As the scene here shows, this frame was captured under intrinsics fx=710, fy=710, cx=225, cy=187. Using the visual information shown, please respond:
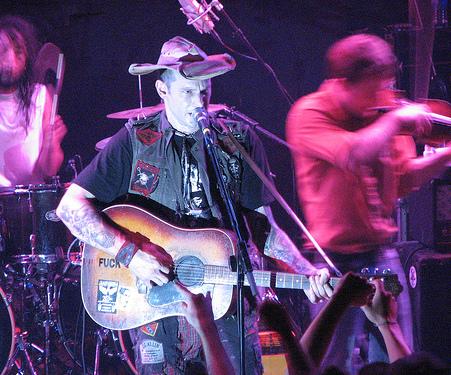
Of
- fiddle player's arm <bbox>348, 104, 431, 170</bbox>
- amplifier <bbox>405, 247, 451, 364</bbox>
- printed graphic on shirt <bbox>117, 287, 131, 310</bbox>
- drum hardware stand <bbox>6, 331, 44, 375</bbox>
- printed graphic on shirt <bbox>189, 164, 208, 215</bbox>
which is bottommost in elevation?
drum hardware stand <bbox>6, 331, 44, 375</bbox>

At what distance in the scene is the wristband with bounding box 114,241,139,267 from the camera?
12.9ft

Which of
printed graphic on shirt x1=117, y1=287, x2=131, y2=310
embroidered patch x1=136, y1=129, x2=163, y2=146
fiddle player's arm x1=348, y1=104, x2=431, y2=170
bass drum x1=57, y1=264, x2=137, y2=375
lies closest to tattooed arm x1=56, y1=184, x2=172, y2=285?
printed graphic on shirt x1=117, y1=287, x2=131, y2=310

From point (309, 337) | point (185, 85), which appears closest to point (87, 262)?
point (185, 85)

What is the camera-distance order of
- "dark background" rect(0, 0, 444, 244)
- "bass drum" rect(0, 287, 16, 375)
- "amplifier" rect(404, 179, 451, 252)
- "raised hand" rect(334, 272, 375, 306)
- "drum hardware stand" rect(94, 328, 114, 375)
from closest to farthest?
1. "raised hand" rect(334, 272, 375, 306)
2. "amplifier" rect(404, 179, 451, 252)
3. "bass drum" rect(0, 287, 16, 375)
4. "drum hardware stand" rect(94, 328, 114, 375)
5. "dark background" rect(0, 0, 444, 244)

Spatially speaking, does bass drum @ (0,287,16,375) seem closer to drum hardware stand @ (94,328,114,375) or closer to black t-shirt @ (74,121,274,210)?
drum hardware stand @ (94,328,114,375)

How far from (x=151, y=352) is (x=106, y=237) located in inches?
27.1

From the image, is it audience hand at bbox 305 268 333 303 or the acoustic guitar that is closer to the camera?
audience hand at bbox 305 268 333 303

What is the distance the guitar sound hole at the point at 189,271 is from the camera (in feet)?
12.9

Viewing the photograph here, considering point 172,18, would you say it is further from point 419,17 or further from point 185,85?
point 185,85

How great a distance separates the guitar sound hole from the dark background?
4.13m

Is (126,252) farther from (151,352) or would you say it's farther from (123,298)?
(151,352)

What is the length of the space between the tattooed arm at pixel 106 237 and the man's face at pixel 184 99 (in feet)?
2.19

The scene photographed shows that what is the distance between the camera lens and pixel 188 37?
7973 millimetres

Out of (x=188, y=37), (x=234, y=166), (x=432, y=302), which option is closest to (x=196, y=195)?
(x=234, y=166)
